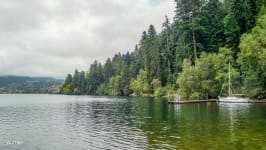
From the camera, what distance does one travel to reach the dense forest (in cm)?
6550

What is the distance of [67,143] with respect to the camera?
23.2 m

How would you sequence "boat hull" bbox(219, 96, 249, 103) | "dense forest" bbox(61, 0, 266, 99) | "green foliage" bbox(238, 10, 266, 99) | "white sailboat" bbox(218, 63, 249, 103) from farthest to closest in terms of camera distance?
"white sailboat" bbox(218, 63, 249, 103) → "boat hull" bbox(219, 96, 249, 103) → "dense forest" bbox(61, 0, 266, 99) → "green foliage" bbox(238, 10, 266, 99)

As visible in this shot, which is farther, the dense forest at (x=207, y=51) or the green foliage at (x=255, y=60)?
the dense forest at (x=207, y=51)

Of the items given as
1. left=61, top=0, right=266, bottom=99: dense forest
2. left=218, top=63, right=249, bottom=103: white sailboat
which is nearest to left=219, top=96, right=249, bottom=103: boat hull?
left=218, top=63, right=249, bottom=103: white sailboat

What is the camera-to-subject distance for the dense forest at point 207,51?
6550cm

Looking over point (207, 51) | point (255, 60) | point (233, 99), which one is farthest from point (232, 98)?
point (207, 51)

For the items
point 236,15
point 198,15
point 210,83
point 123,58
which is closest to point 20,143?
point 210,83

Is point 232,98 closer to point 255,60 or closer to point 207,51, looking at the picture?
point 255,60

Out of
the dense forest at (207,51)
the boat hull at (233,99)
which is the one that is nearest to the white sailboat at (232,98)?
the boat hull at (233,99)

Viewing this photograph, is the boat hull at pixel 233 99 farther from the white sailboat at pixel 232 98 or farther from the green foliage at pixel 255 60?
the green foliage at pixel 255 60

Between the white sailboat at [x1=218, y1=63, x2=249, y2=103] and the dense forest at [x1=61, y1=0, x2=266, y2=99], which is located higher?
the dense forest at [x1=61, y1=0, x2=266, y2=99]

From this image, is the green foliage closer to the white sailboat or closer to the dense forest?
the dense forest

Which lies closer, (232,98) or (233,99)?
(233,99)

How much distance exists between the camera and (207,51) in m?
91.9
